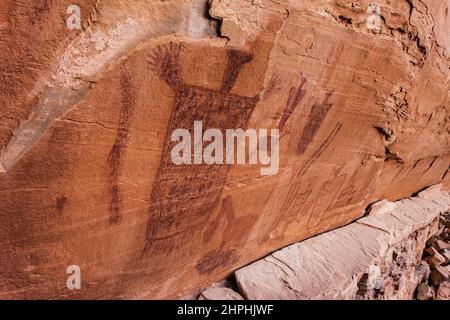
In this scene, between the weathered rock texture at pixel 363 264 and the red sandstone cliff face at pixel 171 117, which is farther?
the weathered rock texture at pixel 363 264

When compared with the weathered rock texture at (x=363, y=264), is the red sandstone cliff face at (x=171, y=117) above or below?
above

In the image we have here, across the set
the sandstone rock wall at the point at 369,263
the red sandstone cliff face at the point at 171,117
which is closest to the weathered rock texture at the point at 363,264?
the sandstone rock wall at the point at 369,263

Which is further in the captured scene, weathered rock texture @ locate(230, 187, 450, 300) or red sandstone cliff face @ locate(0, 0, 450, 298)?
weathered rock texture @ locate(230, 187, 450, 300)

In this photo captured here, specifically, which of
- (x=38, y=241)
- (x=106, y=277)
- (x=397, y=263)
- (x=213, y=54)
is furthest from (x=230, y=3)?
(x=397, y=263)

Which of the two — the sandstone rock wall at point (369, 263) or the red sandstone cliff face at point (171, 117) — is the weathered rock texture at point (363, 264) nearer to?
the sandstone rock wall at point (369, 263)

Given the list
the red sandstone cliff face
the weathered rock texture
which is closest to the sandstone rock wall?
the weathered rock texture

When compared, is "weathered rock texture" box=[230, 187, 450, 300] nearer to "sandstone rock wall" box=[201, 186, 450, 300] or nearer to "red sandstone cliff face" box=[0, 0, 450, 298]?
"sandstone rock wall" box=[201, 186, 450, 300]

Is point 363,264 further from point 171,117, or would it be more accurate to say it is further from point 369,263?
point 171,117
